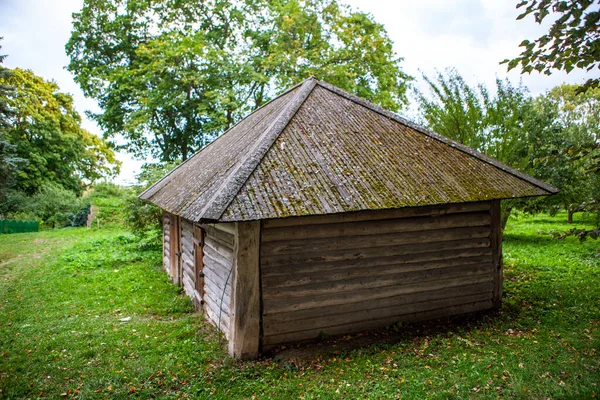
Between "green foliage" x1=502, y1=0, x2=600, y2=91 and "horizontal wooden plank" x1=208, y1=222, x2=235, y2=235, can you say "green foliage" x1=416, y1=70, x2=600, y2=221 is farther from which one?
"horizontal wooden plank" x1=208, y1=222, x2=235, y2=235

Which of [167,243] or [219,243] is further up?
[219,243]

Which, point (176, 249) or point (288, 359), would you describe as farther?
point (176, 249)

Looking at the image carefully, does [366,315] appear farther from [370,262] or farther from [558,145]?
[558,145]

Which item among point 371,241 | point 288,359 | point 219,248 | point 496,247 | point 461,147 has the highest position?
point 461,147

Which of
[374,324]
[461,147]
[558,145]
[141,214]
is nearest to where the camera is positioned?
[374,324]

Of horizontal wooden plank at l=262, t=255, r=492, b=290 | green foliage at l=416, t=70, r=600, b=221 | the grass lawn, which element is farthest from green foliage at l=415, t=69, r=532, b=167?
horizontal wooden plank at l=262, t=255, r=492, b=290

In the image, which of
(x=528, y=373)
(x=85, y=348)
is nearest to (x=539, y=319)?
(x=528, y=373)

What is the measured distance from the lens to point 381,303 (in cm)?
693

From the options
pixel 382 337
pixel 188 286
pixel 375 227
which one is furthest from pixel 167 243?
pixel 382 337

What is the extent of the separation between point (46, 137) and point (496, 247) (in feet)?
98.2

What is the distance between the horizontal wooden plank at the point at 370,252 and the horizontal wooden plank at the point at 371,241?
0.07 meters

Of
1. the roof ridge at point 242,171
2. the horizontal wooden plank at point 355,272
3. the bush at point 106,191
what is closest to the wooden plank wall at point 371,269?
the horizontal wooden plank at point 355,272

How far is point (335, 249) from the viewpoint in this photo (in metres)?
6.54

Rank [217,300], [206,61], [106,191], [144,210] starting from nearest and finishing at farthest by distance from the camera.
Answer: [217,300] → [144,210] → [206,61] → [106,191]
